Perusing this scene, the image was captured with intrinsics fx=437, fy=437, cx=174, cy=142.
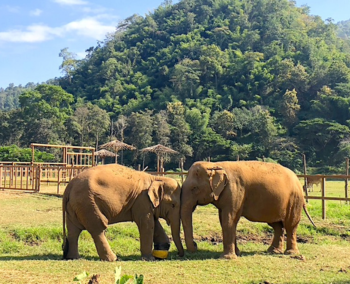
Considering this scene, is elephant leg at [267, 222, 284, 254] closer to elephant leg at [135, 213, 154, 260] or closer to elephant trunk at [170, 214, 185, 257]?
elephant trunk at [170, 214, 185, 257]

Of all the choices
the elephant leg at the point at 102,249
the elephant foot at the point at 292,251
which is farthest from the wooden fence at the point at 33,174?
the elephant foot at the point at 292,251

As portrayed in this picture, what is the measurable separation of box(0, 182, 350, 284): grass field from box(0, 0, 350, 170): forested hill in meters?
29.4

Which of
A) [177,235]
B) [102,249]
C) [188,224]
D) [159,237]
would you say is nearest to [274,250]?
[188,224]

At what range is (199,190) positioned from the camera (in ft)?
29.7

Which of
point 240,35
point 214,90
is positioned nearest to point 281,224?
point 214,90

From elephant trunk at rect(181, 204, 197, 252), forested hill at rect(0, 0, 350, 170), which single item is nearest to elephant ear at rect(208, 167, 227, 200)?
elephant trunk at rect(181, 204, 197, 252)

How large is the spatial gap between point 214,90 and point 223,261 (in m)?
66.5

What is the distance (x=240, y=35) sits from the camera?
97.1 metres

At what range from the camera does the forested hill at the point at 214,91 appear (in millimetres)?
54938

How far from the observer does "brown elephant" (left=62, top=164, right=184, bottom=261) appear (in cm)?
838

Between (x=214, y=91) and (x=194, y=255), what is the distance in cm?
6537

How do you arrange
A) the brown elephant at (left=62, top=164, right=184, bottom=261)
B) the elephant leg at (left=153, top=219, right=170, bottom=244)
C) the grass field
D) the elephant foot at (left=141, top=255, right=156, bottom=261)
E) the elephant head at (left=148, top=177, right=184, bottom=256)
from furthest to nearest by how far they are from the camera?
the elephant leg at (left=153, top=219, right=170, bottom=244) < the elephant head at (left=148, top=177, right=184, bottom=256) < the elephant foot at (left=141, top=255, right=156, bottom=261) < the brown elephant at (left=62, top=164, right=184, bottom=261) < the grass field

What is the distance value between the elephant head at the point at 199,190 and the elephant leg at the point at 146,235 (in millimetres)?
693

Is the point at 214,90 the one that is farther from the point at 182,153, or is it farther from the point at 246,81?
the point at 182,153
